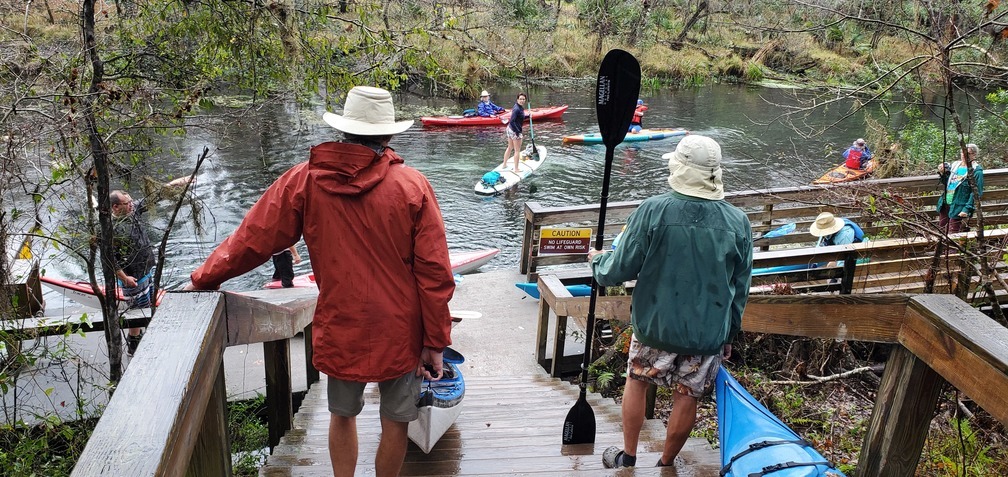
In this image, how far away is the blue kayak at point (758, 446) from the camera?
1.99 m

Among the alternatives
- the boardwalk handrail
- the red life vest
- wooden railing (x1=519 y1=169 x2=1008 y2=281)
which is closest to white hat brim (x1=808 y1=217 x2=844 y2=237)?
wooden railing (x1=519 y1=169 x2=1008 y2=281)

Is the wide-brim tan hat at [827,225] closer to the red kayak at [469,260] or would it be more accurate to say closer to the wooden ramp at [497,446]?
the wooden ramp at [497,446]

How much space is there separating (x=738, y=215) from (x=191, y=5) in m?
4.49

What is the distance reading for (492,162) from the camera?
16953mm

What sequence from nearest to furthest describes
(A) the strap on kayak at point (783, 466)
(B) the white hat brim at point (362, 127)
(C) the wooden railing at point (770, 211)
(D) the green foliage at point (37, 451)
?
1. (A) the strap on kayak at point (783, 466)
2. (B) the white hat brim at point (362, 127)
3. (D) the green foliage at point (37, 451)
4. (C) the wooden railing at point (770, 211)

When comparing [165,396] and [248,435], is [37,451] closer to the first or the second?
[248,435]

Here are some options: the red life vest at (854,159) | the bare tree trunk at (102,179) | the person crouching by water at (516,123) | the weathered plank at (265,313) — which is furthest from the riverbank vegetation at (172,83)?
the red life vest at (854,159)

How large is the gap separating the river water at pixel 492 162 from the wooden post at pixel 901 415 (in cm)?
756

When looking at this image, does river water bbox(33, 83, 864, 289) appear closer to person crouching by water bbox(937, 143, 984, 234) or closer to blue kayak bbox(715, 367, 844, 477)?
person crouching by water bbox(937, 143, 984, 234)

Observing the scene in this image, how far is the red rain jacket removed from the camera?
218cm

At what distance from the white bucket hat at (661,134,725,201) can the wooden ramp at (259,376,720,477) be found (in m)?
1.15

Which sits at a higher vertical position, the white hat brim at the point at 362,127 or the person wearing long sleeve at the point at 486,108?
the white hat brim at the point at 362,127

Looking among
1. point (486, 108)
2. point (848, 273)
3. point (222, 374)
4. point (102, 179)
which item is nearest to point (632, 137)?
point (486, 108)

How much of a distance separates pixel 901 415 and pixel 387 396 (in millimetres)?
1625
